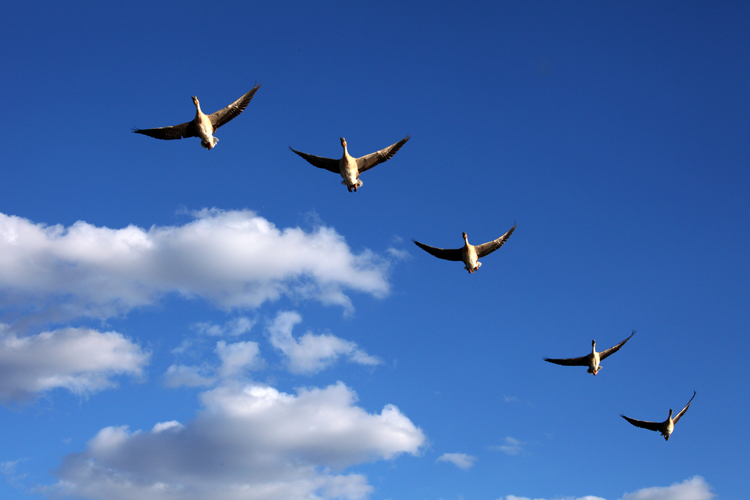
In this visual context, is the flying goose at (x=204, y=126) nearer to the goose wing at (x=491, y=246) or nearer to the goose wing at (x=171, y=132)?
the goose wing at (x=171, y=132)

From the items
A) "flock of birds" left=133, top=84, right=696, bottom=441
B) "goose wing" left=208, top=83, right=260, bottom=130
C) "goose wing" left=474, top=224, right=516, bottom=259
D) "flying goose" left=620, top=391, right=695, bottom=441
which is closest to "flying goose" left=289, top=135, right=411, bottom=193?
"flock of birds" left=133, top=84, right=696, bottom=441

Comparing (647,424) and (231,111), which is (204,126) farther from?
(647,424)

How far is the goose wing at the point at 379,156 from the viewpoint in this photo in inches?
1539

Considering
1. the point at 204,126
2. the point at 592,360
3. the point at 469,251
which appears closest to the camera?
the point at 204,126

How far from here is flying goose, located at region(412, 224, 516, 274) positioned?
1667 inches

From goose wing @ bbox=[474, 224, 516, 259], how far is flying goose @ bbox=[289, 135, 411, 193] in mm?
8637

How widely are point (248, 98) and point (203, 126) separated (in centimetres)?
310

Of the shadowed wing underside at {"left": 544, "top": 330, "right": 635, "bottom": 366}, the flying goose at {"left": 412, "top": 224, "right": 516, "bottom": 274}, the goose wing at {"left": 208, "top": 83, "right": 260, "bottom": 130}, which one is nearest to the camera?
the goose wing at {"left": 208, "top": 83, "right": 260, "bottom": 130}

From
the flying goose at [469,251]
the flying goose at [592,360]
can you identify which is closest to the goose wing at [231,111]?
the flying goose at [469,251]

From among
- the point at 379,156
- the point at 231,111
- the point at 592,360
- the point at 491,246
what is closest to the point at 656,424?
the point at 592,360

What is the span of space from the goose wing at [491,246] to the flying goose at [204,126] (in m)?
17.3

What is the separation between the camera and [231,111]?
3822 cm

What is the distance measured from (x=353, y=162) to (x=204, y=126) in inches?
353

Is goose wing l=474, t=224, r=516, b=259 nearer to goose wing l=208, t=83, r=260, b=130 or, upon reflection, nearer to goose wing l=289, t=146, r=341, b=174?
goose wing l=289, t=146, r=341, b=174
